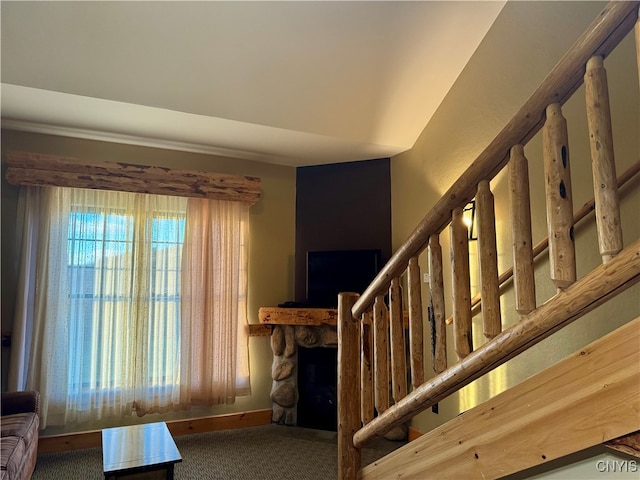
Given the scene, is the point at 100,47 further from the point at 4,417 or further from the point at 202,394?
the point at 202,394

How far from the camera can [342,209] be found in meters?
4.25

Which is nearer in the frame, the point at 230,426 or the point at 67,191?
the point at 67,191

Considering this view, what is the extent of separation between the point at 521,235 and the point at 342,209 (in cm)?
306

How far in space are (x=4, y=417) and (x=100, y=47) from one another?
8.23 ft

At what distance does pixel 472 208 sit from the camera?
112 inches

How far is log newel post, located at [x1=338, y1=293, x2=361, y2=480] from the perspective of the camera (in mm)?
2139

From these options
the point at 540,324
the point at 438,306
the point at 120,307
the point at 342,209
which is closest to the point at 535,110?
the point at 540,324

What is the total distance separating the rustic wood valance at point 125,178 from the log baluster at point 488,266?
2868 millimetres

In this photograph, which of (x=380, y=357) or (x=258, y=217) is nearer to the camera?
(x=380, y=357)

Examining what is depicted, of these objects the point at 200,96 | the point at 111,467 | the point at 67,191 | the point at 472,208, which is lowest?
the point at 111,467

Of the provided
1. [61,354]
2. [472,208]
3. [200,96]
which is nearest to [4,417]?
[61,354]

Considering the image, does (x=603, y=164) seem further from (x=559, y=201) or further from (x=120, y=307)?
(x=120, y=307)

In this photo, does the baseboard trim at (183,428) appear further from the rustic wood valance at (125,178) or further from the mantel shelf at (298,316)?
the rustic wood valance at (125,178)

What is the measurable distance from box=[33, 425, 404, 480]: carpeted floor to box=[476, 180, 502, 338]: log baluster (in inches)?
85.2
